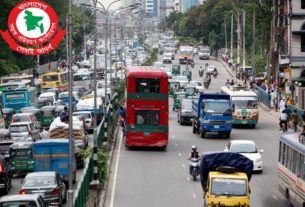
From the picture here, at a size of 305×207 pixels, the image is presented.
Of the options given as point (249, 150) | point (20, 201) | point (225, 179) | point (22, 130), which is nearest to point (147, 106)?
point (22, 130)

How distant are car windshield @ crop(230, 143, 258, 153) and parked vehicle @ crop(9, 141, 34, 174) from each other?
28.8ft

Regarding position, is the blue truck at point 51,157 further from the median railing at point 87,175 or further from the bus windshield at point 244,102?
the bus windshield at point 244,102

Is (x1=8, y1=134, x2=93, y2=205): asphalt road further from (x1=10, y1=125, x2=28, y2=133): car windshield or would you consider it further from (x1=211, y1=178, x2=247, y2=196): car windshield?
(x1=10, y1=125, x2=28, y2=133): car windshield

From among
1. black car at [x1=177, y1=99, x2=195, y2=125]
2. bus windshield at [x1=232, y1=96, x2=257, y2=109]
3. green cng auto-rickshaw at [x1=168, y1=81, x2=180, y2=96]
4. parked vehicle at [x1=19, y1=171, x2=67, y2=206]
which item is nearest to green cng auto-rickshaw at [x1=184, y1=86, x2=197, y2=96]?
green cng auto-rickshaw at [x1=168, y1=81, x2=180, y2=96]

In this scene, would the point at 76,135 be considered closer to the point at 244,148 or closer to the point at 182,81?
the point at 244,148

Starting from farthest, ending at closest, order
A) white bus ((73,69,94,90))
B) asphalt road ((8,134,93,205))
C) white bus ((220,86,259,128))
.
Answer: white bus ((73,69,94,90)) < white bus ((220,86,259,128)) < asphalt road ((8,134,93,205))

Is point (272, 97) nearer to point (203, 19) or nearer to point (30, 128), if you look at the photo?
point (30, 128)

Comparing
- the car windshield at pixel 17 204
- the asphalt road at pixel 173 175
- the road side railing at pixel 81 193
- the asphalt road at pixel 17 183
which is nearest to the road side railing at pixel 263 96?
the asphalt road at pixel 173 175

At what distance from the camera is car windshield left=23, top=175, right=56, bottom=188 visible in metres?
30.4

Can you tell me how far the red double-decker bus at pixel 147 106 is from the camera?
46.2 m

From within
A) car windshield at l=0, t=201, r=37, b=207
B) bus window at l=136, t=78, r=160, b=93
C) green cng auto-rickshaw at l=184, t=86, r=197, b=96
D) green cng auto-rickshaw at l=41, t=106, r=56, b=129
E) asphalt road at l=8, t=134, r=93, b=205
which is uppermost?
bus window at l=136, t=78, r=160, b=93

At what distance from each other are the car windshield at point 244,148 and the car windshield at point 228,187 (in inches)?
436

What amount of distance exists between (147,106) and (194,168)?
31.4ft

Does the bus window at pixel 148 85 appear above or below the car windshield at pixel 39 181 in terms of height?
above
